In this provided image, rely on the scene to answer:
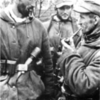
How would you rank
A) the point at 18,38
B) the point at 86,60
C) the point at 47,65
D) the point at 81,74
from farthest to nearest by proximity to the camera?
the point at 47,65
the point at 18,38
the point at 86,60
the point at 81,74

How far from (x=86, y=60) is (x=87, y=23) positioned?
399mm

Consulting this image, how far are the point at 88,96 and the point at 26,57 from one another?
1231 mm

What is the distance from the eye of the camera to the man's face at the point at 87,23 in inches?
123

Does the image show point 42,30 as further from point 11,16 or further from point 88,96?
point 88,96

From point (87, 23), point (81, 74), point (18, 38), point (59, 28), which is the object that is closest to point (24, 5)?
point (18, 38)

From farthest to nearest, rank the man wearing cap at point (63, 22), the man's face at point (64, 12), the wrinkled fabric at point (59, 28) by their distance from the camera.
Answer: the man's face at point (64, 12) → the man wearing cap at point (63, 22) → the wrinkled fabric at point (59, 28)

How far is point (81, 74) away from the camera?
2.95m

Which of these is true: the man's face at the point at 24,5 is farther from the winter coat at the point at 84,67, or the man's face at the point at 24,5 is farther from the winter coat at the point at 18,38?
the winter coat at the point at 84,67

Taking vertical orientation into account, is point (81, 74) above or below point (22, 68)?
above

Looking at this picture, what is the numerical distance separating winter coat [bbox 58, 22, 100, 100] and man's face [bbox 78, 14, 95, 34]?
0.06m

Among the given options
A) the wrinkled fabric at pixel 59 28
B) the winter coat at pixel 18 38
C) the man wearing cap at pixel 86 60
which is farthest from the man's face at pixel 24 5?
the wrinkled fabric at pixel 59 28

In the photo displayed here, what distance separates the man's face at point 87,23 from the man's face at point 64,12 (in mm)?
3019

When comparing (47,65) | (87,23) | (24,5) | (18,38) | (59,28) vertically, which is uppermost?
(24,5)

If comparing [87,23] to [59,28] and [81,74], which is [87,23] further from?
[59,28]
